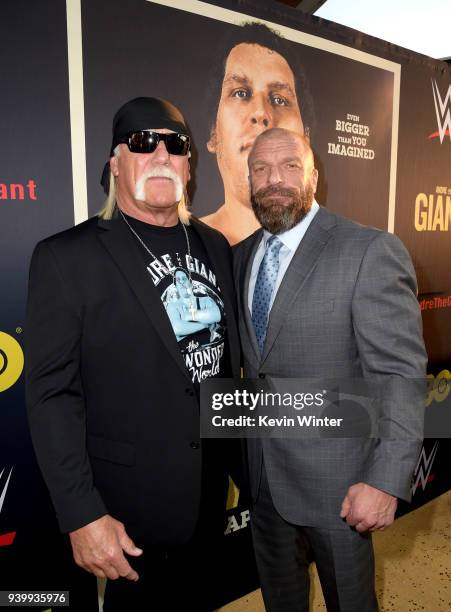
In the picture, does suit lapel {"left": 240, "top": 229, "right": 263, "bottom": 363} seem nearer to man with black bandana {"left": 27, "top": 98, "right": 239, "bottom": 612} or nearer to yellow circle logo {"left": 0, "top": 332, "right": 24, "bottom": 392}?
man with black bandana {"left": 27, "top": 98, "right": 239, "bottom": 612}

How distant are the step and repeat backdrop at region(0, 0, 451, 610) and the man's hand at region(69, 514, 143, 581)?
0.63 metres

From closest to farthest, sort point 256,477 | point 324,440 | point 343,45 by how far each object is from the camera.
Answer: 1. point 324,440
2. point 256,477
3. point 343,45

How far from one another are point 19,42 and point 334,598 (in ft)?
7.95

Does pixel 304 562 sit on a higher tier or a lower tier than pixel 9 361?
lower

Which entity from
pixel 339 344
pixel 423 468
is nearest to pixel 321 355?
pixel 339 344

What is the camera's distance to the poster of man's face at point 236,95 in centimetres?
194

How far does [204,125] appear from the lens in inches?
88.3

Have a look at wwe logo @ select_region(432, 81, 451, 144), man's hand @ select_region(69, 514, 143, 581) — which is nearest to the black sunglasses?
man's hand @ select_region(69, 514, 143, 581)

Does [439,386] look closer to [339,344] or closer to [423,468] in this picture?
[423,468]

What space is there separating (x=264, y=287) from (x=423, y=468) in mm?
2644

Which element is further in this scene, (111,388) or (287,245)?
(287,245)

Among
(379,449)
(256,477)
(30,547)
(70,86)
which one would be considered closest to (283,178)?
(70,86)

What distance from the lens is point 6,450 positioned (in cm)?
186

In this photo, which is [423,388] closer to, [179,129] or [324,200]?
[179,129]
